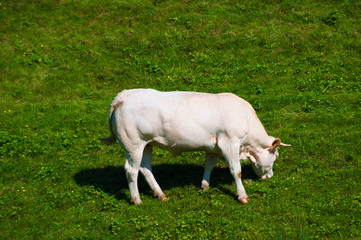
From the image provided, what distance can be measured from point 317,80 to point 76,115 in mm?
7527

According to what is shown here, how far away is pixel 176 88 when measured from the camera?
1504 centimetres

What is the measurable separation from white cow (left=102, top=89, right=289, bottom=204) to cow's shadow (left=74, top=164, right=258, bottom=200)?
79cm

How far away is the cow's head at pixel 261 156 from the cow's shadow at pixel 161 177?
0.42 metres

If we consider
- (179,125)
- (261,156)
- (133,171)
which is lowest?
(133,171)

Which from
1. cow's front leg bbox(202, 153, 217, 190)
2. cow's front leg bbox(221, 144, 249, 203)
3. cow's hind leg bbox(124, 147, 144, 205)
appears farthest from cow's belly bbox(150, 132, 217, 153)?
cow's front leg bbox(202, 153, 217, 190)

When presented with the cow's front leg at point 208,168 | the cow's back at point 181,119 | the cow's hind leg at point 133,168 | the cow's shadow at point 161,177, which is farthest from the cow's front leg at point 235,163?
the cow's hind leg at point 133,168

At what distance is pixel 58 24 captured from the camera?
59.3 ft

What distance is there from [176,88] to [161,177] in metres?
4.45

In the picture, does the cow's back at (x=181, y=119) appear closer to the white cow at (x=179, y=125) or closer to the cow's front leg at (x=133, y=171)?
the white cow at (x=179, y=125)

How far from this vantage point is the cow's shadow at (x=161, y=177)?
10.8 m

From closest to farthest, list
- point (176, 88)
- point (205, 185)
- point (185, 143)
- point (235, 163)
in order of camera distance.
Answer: point (185, 143) → point (235, 163) → point (205, 185) → point (176, 88)

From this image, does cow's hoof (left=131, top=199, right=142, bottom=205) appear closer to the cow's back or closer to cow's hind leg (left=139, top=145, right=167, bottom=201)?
cow's hind leg (left=139, top=145, right=167, bottom=201)

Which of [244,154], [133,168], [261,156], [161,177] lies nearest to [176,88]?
[161,177]

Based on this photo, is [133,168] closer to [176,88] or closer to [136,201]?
[136,201]
